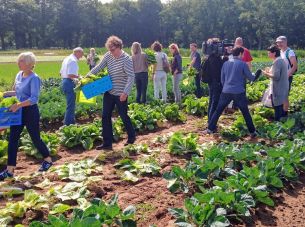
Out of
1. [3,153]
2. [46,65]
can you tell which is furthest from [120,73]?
[46,65]

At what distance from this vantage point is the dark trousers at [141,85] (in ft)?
39.9

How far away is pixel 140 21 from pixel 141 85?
83.5m

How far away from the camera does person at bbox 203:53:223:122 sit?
343 inches

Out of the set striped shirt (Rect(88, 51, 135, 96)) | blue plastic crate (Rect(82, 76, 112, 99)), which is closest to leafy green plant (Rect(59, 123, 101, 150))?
blue plastic crate (Rect(82, 76, 112, 99))

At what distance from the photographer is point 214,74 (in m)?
8.73

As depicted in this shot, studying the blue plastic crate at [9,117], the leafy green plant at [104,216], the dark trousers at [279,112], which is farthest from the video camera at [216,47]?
the leafy green plant at [104,216]

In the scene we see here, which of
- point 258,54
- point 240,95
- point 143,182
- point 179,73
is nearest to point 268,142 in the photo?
point 240,95

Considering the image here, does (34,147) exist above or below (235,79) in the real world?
below

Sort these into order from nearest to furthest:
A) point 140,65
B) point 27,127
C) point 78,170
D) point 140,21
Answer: point 27,127 → point 78,170 → point 140,65 → point 140,21

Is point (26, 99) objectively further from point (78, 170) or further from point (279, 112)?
point (279, 112)

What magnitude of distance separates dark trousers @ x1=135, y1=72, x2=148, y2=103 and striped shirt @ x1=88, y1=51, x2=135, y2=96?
503 centimetres

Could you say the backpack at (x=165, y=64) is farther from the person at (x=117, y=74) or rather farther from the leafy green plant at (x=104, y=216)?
the leafy green plant at (x=104, y=216)

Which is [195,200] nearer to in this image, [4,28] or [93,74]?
[93,74]

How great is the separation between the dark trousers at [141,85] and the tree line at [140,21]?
65.6 meters
